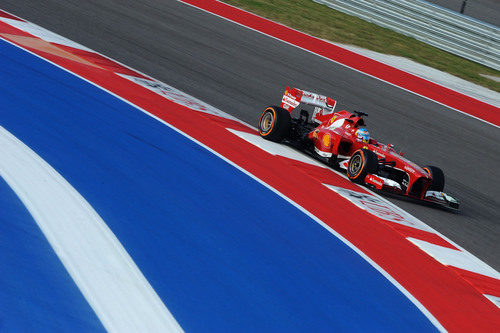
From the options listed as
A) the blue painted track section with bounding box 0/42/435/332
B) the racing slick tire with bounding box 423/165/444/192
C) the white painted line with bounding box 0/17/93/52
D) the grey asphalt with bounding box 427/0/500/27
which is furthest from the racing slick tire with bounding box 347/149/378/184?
the grey asphalt with bounding box 427/0/500/27

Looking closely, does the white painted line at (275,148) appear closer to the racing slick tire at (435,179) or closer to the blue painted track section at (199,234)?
the blue painted track section at (199,234)

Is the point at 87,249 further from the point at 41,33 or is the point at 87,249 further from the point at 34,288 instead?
the point at 41,33

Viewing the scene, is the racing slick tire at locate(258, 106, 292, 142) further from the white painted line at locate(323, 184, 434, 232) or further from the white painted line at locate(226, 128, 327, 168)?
the white painted line at locate(323, 184, 434, 232)

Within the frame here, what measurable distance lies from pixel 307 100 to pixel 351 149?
123 cm

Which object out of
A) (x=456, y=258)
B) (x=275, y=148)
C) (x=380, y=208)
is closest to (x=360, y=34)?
(x=275, y=148)

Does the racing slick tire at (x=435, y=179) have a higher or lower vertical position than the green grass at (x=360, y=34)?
lower

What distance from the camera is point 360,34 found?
19.3 meters

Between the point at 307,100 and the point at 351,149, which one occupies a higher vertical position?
the point at 307,100

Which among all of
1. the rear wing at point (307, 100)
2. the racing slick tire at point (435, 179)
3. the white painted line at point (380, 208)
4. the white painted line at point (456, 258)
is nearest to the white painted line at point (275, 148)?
the rear wing at point (307, 100)

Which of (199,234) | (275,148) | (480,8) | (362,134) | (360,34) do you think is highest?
(480,8)

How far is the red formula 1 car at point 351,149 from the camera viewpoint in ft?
27.4

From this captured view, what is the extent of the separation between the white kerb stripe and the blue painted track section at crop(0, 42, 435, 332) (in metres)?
0.09

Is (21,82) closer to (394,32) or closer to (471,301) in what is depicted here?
(471,301)

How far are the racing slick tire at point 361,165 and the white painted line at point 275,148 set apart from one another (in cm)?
59
